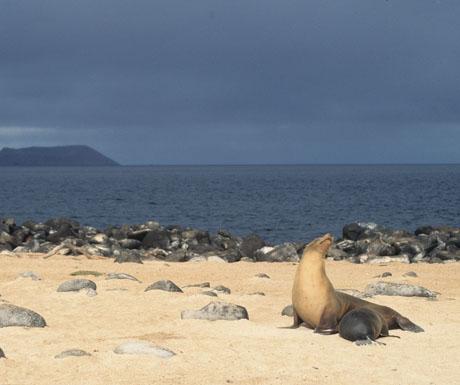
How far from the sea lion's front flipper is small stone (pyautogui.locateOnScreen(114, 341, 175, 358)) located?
2.20 meters

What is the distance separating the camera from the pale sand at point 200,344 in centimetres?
793

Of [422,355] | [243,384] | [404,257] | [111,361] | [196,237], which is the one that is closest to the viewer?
[243,384]

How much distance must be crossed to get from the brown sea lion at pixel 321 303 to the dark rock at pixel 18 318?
3.22 m

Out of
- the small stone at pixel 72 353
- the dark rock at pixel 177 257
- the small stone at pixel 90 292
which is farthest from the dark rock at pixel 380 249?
the small stone at pixel 72 353

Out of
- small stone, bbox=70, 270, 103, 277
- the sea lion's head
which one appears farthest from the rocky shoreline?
the sea lion's head

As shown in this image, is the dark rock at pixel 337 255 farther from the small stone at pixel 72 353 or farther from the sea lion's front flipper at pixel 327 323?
the small stone at pixel 72 353

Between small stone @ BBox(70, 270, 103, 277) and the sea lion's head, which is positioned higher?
the sea lion's head

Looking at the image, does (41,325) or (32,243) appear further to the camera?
(32,243)

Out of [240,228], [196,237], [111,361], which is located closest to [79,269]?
[111,361]

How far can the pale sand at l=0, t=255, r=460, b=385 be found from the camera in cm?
793

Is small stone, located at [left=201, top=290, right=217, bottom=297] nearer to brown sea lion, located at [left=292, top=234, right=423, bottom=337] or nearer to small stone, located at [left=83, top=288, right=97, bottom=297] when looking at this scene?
small stone, located at [left=83, top=288, right=97, bottom=297]

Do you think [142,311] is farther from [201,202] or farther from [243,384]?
[201,202]

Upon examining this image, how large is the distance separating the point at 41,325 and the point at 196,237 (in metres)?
20.8

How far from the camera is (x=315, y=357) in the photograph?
28.6 feet
